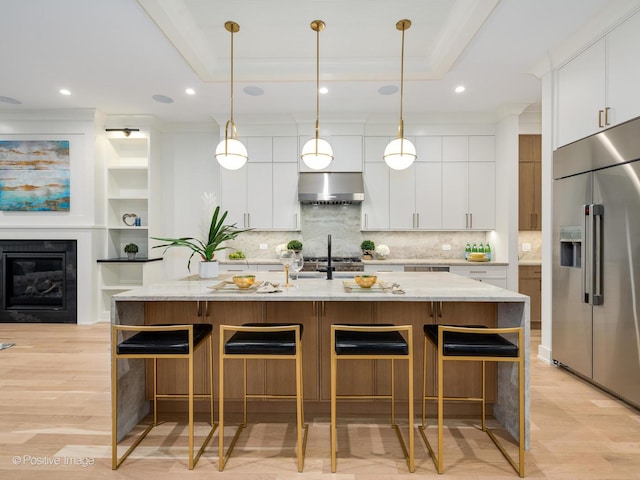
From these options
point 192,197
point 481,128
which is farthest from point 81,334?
point 481,128

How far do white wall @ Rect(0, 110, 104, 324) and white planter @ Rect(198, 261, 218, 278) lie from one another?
10.1 feet

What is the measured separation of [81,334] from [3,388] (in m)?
1.60

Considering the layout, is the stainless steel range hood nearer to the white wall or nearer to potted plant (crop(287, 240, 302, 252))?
potted plant (crop(287, 240, 302, 252))

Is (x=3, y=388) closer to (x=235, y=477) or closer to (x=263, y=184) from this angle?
(x=235, y=477)

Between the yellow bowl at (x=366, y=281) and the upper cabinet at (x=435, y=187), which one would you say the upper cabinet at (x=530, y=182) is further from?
the yellow bowl at (x=366, y=281)

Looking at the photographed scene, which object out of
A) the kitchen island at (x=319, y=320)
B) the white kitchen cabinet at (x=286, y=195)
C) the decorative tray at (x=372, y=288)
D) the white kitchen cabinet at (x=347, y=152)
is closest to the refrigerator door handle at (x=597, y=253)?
the kitchen island at (x=319, y=320)

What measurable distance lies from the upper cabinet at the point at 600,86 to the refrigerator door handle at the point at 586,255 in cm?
68

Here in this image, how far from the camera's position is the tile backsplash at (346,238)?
17.7 ft

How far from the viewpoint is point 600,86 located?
112 inches

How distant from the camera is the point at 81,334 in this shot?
454 cm

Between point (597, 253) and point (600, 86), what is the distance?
1299mm

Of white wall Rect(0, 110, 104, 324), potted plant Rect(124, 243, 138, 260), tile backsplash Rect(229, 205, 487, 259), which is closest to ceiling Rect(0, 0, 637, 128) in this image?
white wall Rect(0, 110, 104, 324)

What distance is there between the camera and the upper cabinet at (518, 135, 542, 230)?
4898 millimetres

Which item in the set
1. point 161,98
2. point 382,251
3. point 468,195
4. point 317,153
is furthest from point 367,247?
point 161,98
